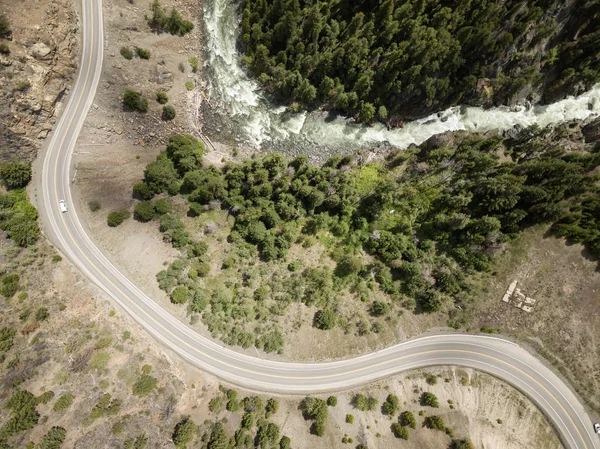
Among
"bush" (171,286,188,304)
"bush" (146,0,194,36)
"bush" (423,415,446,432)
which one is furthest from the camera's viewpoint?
"bush" (146,0,194,36)

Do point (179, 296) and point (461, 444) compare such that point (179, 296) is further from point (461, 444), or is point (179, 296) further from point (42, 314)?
point (461, 444)

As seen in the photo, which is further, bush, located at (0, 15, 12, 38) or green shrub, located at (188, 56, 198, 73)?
green shrub, located at (188, 56, 198, 73)

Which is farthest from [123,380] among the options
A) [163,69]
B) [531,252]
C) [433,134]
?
[433,134]

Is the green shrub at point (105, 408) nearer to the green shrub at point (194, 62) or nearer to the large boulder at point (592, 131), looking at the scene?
the green shrub at point (194, 62)

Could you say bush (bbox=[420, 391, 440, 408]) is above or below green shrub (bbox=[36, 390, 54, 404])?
above

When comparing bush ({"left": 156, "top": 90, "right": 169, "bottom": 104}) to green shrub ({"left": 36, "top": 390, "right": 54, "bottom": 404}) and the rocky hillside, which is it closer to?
the rocky hillside

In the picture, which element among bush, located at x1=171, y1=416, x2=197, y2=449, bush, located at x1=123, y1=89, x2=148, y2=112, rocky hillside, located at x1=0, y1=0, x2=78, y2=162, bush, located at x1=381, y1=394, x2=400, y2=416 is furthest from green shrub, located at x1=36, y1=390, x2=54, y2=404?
bush, located at x1=123, y1=89, x2=148, y2=112

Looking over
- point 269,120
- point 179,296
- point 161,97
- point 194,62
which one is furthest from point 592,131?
point 161,97
